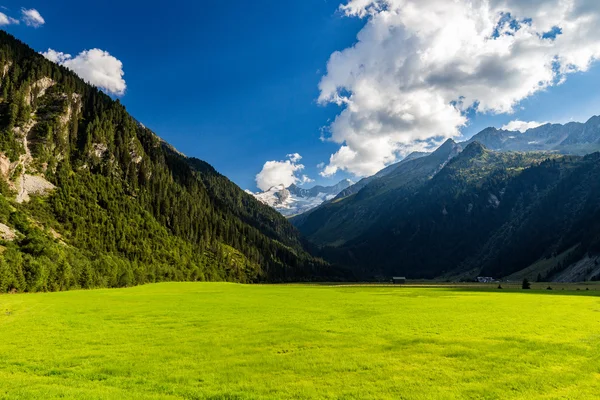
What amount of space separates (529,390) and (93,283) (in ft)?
417

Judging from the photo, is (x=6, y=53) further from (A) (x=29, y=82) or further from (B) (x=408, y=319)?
(B) (x=408, y=319)

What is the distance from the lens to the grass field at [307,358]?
691 inches

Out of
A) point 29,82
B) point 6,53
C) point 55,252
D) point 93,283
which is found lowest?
point 93,283

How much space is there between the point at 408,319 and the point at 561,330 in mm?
13546

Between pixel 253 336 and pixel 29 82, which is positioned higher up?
pixel 29 82

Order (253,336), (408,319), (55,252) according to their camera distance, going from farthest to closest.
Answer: (55,252) < (408,319) < (253,336)

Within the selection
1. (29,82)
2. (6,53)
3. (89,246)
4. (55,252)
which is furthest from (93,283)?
(6,53)

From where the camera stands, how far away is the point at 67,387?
18.3 m

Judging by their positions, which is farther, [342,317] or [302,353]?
[342,317]

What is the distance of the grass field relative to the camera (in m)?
17.5

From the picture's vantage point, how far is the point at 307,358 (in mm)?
23219

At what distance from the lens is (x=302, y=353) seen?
80.8 ft

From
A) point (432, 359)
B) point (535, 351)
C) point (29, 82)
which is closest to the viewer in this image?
point (432, 359)

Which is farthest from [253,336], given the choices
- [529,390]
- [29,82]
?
[29,82]
